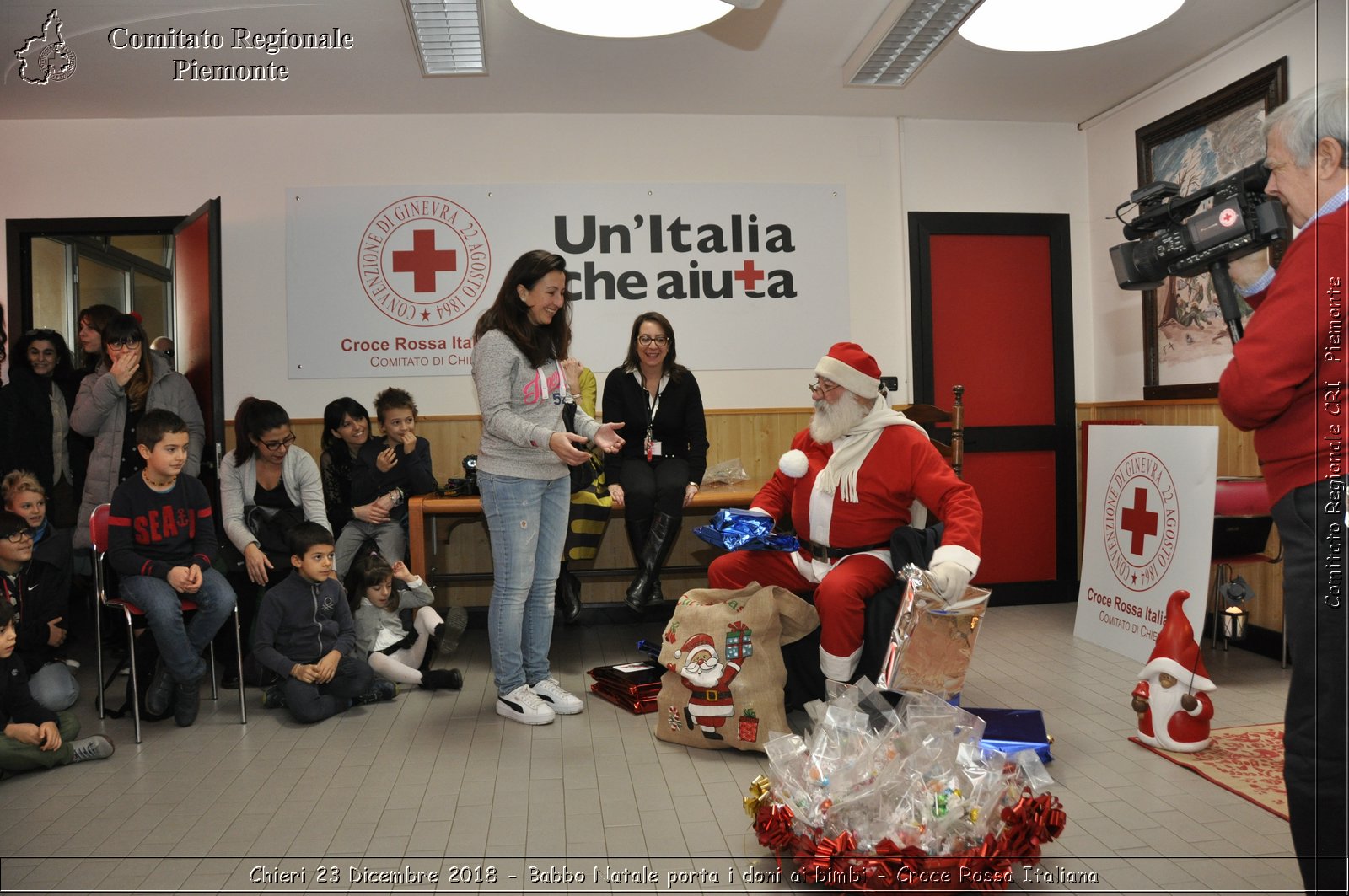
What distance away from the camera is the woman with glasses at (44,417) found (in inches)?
143

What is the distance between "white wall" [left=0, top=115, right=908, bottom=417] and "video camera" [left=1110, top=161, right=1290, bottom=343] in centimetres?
282

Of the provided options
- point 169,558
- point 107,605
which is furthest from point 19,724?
point 169,558

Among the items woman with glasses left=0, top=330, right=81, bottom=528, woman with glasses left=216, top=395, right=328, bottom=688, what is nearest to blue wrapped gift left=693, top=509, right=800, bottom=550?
woman with glasses left=216, top=395, right=328, bottom=688

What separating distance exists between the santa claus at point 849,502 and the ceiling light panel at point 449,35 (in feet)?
5.88

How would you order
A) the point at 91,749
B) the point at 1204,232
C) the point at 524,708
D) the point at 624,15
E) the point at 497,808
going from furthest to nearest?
the point at 624,15
the point at 524,708
the point at 91,749
the point at 497,808
the point at 1204,232

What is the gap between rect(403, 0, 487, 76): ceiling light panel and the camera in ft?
10.4

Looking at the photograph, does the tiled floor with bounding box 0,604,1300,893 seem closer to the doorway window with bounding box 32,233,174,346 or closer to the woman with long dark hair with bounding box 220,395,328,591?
the woman with long dark hair with bounding box 220,395,328,591

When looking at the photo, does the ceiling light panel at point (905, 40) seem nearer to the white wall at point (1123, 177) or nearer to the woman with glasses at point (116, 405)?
the white wall at point (1123, 177)

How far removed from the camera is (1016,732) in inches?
98.0

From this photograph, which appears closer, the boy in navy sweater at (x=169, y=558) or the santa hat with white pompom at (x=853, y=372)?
the santa hat with white pompom at (x=853, y=372)

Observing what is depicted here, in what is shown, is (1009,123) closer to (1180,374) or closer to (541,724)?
(1180,374)

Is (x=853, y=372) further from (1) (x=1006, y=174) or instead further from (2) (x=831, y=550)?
(1) (x=1006, y=174)

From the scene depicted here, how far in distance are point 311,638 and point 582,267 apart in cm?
217

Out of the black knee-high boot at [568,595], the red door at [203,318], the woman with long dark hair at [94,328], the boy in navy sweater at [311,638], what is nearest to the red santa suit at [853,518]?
the black knee-high boot at [568,595]
